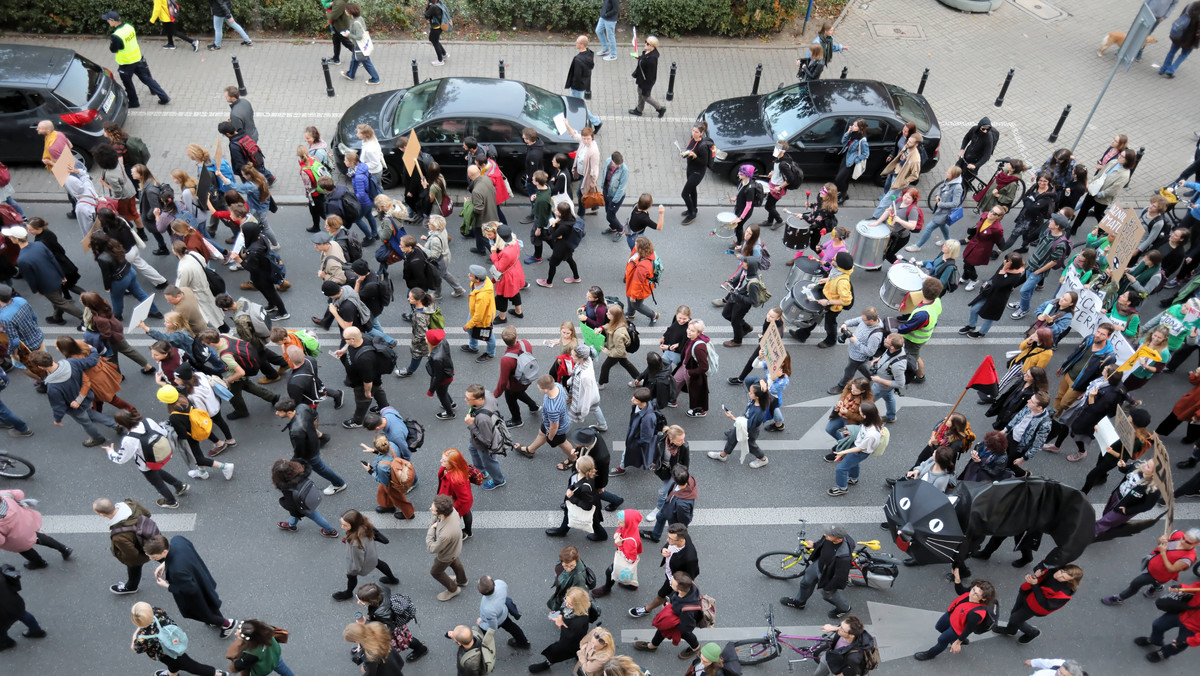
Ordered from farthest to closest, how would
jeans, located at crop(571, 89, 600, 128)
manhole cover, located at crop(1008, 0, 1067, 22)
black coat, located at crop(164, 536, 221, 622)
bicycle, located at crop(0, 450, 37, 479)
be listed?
manhole cover, located at crop(1008, 0, 1067, 22), jeans, located at crop(571, 89, 600, 128), bicycle, located at crop(0, 450, 37, 479), black coat, located at crop(164, 536, 221, 622)

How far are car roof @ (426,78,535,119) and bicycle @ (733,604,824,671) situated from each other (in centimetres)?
897

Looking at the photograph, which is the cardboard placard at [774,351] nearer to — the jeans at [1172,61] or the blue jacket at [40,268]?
the blue jacket at [40,268]

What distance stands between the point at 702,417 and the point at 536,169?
4.91 metres

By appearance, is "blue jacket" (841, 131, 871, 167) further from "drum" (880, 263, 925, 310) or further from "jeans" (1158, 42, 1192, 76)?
"jeans" (1158, 42, 1192, 76)

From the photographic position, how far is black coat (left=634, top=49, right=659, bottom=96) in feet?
51.2

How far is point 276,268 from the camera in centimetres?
1202

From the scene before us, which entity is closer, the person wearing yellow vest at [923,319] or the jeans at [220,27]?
the person wearing yellow vest at [923,319]

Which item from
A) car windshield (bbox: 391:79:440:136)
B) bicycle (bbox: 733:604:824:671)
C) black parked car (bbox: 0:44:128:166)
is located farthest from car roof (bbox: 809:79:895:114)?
black parked car (bbox: 0:44:128:166)

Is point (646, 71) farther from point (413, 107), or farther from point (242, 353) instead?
point (242, 353)

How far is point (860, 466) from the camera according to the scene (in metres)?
10.5

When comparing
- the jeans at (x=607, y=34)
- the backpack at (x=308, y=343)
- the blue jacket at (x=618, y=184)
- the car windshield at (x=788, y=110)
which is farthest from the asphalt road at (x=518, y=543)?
the jeans at (x=607, y=34)

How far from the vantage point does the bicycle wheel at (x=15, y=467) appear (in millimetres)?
9766

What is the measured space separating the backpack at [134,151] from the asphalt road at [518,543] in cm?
372

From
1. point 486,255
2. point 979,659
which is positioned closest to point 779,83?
point 486,255
